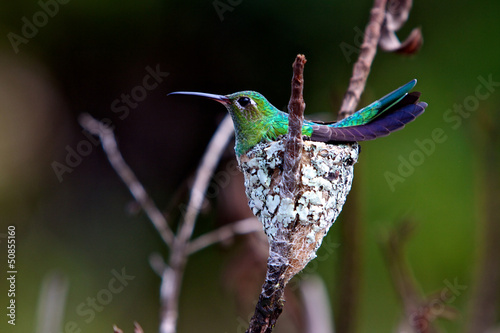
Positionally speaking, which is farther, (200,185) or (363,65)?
(200,185)

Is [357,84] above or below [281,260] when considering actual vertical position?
above

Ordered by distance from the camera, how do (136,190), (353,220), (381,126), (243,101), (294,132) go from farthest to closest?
(353,220) → (136,190) → (243,101) → (381,126) → (294,132)

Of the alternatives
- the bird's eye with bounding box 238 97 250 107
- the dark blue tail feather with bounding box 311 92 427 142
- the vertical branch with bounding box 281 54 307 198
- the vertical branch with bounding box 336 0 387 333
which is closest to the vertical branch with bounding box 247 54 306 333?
the vertical branch with bounding box 281 54 307 198

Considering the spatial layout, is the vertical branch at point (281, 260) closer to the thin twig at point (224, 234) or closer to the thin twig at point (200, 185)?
the thin twig at point (200, 185)

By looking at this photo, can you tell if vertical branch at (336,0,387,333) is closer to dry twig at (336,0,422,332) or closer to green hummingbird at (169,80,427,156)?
dry twig at (336,0,422,332)

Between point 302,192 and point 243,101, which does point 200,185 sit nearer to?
point 243,101

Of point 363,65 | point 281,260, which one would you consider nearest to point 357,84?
point 363,65
